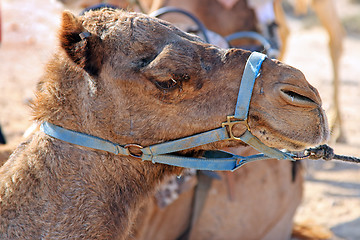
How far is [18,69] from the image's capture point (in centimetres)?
927

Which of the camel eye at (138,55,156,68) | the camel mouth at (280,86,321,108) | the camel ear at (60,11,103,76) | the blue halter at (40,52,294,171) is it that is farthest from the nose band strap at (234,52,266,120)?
the camel ear at (60,11,103,76)

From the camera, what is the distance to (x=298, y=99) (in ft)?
5.97

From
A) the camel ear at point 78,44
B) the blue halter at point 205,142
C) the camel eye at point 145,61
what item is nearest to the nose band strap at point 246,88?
the blue halter at point 205,142

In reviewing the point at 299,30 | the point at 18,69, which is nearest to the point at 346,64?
the point at 299,30

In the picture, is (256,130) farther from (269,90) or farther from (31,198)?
(31,198)

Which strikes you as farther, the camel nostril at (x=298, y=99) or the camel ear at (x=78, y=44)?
the camel ear at (x=78, y=44)

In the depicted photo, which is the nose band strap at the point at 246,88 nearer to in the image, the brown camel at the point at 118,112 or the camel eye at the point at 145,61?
the brown camel at the point at 118,112

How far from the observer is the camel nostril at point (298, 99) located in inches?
71.2

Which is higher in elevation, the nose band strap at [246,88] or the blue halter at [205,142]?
the nose band strap at [246,88]

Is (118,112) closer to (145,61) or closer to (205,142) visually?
(145,61)

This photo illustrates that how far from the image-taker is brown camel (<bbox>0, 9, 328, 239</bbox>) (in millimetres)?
1865

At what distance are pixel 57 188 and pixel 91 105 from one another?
0.37 metres

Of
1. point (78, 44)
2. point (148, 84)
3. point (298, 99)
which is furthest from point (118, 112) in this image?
point (298, 99)

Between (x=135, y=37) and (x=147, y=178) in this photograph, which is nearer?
(x=135, y=37)
